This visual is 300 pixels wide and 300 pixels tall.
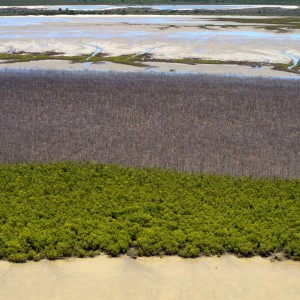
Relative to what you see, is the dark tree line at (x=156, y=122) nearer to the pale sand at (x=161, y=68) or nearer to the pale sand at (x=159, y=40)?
the pale sand at (x=161, y=68)

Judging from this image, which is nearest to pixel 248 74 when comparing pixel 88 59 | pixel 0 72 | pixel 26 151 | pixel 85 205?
pixel 88 59

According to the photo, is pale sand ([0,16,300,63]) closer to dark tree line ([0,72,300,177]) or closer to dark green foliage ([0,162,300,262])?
dark tree line ([0,72,300,177])

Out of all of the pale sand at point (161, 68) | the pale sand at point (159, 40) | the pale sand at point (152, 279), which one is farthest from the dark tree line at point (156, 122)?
the pale sand at point (159, 40)

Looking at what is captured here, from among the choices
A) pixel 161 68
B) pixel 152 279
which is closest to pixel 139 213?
pixel 152 279

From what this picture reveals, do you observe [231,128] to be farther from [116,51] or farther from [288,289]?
[116,51]

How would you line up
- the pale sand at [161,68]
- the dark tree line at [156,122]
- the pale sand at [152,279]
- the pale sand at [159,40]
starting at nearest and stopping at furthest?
the pale sand at [152,279], the dark tree line at [156,122], the pale sand at [161,68], the pale sand at [159,40]
